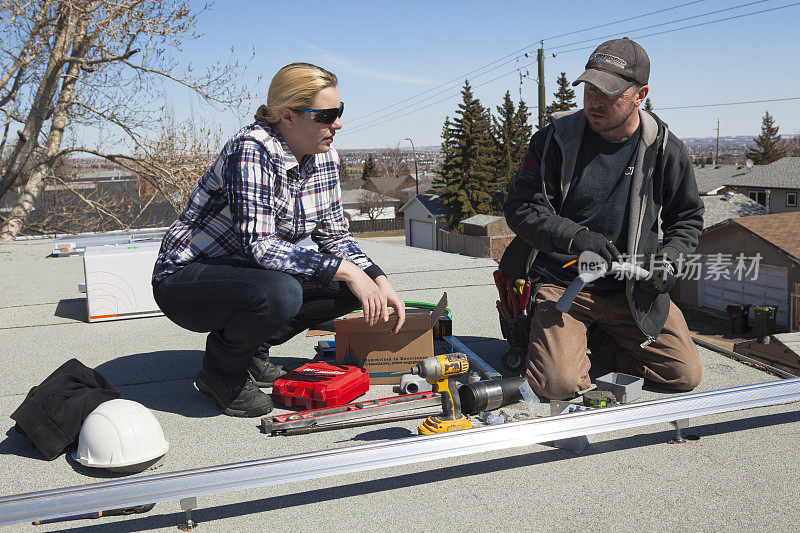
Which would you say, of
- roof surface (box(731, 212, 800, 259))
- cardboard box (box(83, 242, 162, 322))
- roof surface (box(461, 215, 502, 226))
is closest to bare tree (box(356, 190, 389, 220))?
roof surface (box(461, 215, 502, 226))

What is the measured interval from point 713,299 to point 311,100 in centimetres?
2521

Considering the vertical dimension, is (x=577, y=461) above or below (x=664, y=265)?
below

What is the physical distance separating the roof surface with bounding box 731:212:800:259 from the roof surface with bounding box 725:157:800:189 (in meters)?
20.3

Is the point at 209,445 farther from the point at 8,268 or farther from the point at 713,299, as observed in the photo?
the point at 713,299

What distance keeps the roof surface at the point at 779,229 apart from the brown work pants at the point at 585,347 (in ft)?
61.2

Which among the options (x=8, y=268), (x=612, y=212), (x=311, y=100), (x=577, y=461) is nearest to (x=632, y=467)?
(x=577, y=461)

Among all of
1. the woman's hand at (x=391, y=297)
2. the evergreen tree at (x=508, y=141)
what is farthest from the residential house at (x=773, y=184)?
the woman's hand at (x=391, y=297)

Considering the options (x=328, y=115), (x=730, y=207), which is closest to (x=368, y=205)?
(x=730, y=207)

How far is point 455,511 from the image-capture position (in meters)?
1.96

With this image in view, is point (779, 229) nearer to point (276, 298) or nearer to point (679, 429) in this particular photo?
point (679, 429)

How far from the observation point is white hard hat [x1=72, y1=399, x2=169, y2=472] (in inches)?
86.9

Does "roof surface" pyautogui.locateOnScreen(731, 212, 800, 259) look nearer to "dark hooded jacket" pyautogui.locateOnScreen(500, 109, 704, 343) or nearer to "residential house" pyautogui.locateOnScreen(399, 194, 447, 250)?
"dark hooded jacket" pyautogui.locateOnScreen(500, 109, 704, 343)

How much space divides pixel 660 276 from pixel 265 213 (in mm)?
1727

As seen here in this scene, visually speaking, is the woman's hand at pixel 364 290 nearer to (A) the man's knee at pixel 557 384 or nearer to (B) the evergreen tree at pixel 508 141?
(A) the man's knee at pixel 557 384
